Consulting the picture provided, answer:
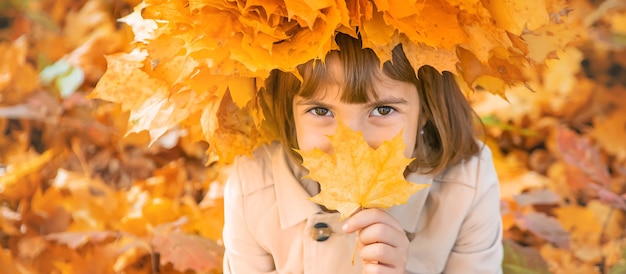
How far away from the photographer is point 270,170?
4.66ft

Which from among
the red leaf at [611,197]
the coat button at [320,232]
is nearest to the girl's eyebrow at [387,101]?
the coat button at [320,232]

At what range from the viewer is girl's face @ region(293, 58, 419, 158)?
118 centimetres

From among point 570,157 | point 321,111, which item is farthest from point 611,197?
point 321,111

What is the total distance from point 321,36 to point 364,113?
6.1 inches

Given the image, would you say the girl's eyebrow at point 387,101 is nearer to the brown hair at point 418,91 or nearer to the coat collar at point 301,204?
the brown hair at point 418,91

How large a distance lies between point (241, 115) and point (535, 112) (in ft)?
3.90

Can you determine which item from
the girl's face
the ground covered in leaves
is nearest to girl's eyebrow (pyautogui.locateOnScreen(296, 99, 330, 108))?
the girl's face

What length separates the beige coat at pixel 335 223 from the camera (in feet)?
4.46

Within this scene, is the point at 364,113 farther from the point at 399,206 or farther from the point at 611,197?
the point at 611,197

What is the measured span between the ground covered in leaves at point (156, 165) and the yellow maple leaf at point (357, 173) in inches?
19.5

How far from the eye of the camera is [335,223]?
135cm

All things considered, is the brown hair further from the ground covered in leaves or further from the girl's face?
the ground covered in leaves

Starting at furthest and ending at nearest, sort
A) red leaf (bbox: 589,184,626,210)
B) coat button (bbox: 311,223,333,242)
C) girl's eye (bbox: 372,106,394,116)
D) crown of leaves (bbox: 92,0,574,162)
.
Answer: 1. red leaf (bbox: 589,184,626,210)
2. coat button (bbox: 311,223,333,242)
3. girl's eye (bbox: 372,106,394,116)
4. crown of leaves (bbox: 92,0,574,162)

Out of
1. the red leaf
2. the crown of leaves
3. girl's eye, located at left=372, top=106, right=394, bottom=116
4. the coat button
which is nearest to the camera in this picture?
the crown of leaves
